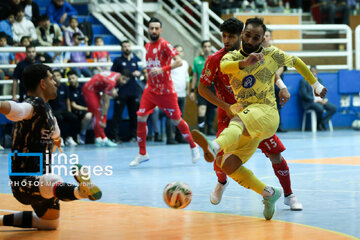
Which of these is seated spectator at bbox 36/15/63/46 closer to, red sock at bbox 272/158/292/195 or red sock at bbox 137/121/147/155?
red sock at bbox 137/121/147/155

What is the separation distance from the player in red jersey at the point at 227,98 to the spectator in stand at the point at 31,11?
12193 mm

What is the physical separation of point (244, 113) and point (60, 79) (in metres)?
10.8

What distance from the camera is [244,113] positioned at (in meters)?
6.56

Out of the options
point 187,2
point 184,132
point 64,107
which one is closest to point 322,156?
point 184,132

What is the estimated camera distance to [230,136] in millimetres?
6289

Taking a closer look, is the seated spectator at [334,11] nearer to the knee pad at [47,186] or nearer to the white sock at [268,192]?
the white sock at [268,192]

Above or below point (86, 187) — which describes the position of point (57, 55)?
above

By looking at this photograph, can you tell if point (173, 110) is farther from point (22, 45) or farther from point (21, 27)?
point (21, 27)

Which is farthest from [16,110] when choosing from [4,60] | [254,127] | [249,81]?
[4,60]

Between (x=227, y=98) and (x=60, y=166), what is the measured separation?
5.09 meters

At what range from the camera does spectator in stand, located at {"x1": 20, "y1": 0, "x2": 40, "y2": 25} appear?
1889 centimetres

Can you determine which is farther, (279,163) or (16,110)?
(279,163)

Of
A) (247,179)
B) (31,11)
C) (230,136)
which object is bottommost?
(247,179)

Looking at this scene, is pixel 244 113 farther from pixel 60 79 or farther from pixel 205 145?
pixel 60 79
